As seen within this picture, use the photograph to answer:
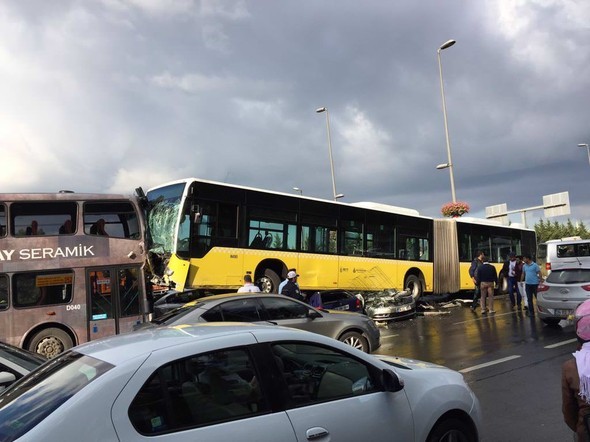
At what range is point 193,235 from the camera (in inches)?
468

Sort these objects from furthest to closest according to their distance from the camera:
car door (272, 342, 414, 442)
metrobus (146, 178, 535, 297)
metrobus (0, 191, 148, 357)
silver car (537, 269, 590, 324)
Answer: metrobus (146, 178, 535, 297) < silver car (537, 269, 590, 324) < metrobus (0, 191, 148, 357) < car door (272, 342, 414, 442)

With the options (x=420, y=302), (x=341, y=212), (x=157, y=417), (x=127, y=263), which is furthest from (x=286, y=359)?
(x=420, y=302)

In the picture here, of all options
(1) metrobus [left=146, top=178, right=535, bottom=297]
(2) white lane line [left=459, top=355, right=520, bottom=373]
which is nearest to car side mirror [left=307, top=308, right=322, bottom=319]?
(2) white lane line [left=459, top=355, right=520, bottom=373]

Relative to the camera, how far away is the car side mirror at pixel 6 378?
4.32m

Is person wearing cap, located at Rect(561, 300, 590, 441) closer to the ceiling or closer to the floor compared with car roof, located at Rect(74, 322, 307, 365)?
closer to the floor

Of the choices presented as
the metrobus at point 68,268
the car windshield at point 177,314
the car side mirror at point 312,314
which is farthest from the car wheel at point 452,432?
the metrobus at point 68,268

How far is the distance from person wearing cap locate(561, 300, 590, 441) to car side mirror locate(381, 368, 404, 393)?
3.32ft

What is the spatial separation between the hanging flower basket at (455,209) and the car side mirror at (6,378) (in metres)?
20.9

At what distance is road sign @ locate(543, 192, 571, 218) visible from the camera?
3700cm

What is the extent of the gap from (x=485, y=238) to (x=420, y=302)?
20.7ft

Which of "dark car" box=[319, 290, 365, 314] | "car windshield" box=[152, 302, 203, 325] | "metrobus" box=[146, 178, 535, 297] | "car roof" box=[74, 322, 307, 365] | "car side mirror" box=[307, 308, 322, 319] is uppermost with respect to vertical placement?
"metrobus" box=[146, 178, 535, 297]

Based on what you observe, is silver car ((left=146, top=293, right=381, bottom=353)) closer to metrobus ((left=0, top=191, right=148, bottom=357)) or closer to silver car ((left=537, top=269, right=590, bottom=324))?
metrobus ((left=0, top=191, right=148, bottom=357))

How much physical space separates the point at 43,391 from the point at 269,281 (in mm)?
Result: 10781

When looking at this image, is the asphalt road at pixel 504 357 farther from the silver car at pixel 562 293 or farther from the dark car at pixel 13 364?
the dark car at pixel 13 364
